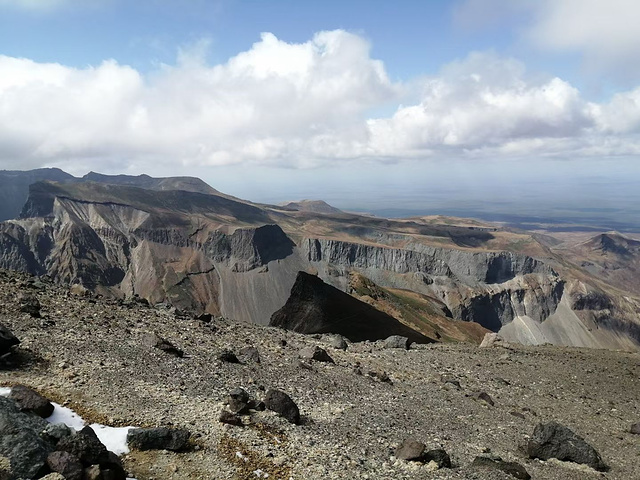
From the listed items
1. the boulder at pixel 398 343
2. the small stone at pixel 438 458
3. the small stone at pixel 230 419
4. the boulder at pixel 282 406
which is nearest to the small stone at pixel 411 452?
the small stone at pixel 438 458

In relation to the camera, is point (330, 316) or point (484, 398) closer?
point (484, 398)

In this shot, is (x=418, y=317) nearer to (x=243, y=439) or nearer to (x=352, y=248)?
(x=243, y=439)

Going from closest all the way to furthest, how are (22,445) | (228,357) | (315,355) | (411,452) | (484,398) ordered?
(22,445), (411,452), (228,357), (484,398), (315,355)

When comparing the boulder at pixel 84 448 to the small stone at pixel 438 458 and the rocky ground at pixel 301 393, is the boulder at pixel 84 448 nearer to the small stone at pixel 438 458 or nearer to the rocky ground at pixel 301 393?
the rocky ground at pixel 301 393

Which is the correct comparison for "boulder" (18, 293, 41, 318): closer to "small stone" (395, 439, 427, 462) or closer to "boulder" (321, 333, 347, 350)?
"boulder" (321, 333, 347, 350)

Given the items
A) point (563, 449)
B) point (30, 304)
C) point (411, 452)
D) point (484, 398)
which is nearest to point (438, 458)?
point (411, 452)

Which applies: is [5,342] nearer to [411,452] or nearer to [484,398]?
[411,452]

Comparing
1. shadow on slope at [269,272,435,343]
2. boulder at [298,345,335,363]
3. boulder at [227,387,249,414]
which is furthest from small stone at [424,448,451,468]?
shadow on slope at [269,272,435,343]
